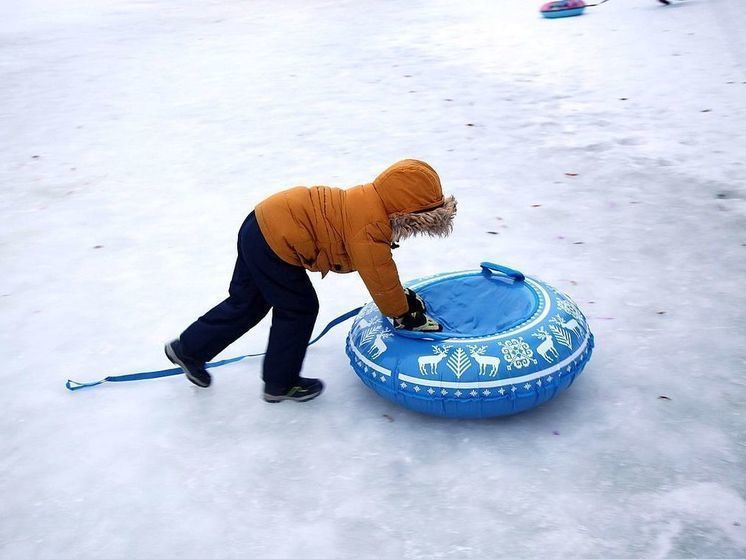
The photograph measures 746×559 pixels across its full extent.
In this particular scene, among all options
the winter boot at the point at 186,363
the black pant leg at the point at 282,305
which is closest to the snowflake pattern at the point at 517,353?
the black pant leg at the point at 282,305

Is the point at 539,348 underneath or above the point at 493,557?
above

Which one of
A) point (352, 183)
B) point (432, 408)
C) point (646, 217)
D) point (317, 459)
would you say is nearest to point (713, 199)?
point (646, 217)

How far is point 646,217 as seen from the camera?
15.8 ft

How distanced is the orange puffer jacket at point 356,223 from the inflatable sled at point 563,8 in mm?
8915

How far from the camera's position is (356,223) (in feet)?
9.33

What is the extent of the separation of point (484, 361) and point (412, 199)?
26.7 inches

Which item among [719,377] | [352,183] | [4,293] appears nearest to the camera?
[719,377]

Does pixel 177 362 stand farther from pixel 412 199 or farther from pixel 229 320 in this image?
pixel 412 199

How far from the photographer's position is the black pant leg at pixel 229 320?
125 inches

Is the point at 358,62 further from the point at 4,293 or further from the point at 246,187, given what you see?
the point at 4,293

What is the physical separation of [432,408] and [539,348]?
48 centimetres

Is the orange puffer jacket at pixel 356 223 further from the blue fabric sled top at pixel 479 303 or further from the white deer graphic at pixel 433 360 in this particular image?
the blue fabric sled top at pixel 479 303

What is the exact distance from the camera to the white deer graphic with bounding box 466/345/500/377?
282cm

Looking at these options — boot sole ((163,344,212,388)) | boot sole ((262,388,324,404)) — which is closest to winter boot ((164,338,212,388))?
boot sole ((163,344,212,388))
